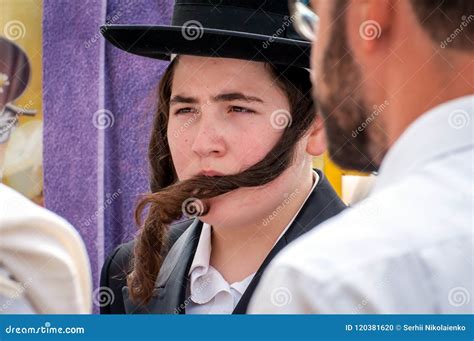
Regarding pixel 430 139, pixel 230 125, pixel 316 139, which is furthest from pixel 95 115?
pixel 430 139

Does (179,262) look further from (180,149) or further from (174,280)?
(180,149)

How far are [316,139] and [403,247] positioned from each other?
566mm

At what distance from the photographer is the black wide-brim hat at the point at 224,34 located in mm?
1071

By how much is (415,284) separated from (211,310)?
0.56 metres

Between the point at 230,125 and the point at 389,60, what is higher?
the point at 389,60

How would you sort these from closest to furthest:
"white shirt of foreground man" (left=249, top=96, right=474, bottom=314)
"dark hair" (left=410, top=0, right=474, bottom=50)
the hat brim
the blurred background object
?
"white shirt of foreground man" (left=249, top=96, right=474, bottom=314) < "dark hair" (left=410, top=0, right=474, bottom=50) < the hat brim < the blurred background object

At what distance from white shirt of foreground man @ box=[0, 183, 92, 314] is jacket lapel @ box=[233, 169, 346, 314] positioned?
17.0 inches

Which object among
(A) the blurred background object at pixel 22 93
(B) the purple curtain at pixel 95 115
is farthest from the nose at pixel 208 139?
(A) the blurred background object at pixel 22 93

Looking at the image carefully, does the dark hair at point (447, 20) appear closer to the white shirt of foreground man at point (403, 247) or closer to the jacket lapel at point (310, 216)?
the white shirt of foreground man at point (403, 247)

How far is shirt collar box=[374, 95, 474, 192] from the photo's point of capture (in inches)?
23.3

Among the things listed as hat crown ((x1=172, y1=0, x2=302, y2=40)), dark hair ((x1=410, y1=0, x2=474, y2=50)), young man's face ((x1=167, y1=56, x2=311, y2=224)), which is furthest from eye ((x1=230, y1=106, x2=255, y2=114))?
dark hair ((x1=410, y1=0, x2=474, y2=50))

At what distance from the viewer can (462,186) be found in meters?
0.59

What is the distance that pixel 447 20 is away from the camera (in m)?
0.69

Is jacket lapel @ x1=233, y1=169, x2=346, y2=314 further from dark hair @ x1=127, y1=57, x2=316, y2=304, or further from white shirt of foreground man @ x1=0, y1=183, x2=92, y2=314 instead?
white shirt of foreground man @ x1=0, y1=183, x2=92, y2=314
